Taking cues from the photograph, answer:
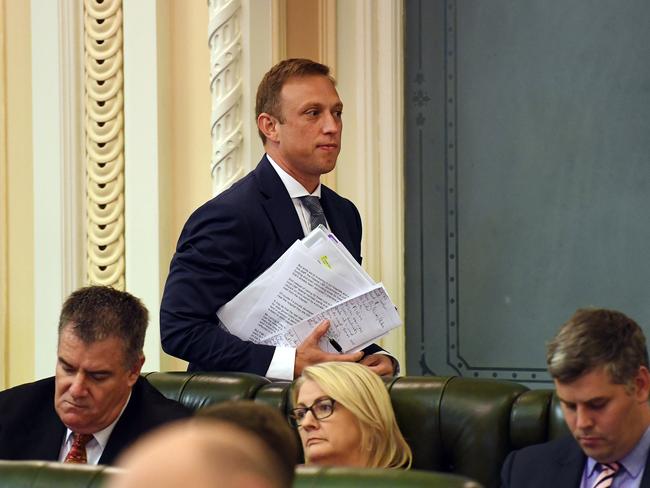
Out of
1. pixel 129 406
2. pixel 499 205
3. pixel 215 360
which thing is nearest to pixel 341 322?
pixel 215 360

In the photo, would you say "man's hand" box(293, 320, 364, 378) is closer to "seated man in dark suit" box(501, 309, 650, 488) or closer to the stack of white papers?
the stack of white papers

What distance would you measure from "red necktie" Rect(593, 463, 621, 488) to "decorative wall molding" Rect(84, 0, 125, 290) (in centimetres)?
283

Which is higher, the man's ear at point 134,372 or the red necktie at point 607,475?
the man's ear at point 134,372

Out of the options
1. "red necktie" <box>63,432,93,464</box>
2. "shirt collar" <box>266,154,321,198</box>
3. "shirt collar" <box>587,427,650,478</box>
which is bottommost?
"red necktie" <box>63,432,93,464</box>

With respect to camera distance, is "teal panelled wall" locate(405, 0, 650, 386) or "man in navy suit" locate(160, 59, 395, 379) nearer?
"man in navy suit" locate(160, 59, 395, 379)

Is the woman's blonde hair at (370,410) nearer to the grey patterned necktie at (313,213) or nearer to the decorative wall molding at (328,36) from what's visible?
the grey patterned necktie at (313,213)

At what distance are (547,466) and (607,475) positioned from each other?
0.48ft

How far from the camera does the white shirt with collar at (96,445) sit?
3629 millimetres

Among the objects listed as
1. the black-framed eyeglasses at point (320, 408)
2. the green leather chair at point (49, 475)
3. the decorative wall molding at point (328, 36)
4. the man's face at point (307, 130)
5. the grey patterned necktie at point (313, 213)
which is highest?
the decorative wall molding at point (328, 36)

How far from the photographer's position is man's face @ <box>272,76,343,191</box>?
407 cm

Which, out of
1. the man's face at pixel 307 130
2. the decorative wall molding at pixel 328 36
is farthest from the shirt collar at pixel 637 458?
the decorative wall molding at pixel 328 36

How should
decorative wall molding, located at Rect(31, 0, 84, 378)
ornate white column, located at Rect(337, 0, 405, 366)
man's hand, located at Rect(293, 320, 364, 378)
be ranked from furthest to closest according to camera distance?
decorative wall molding, located at Rect(31, 0, 84, 378) < ornate white column, located at Rect(337, 0, 405, 366) < man's hand, located at Rect(293, 320, 364, 378)

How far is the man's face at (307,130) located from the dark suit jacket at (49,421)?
0.82m

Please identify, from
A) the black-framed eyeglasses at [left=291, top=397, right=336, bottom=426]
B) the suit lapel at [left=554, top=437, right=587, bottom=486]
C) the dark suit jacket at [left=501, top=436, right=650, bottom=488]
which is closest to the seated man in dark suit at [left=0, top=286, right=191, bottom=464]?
the black-framed eyeglasses at [left=291, top=397, right=336, bottom=426]
